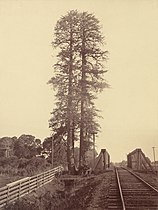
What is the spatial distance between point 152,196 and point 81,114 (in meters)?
11.8

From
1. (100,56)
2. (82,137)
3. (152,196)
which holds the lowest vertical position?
(152,196)

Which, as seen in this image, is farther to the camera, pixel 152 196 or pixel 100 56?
pixel 100 56

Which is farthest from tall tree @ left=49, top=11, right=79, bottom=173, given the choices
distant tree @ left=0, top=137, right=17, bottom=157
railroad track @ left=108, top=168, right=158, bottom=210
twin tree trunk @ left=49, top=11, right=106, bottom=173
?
distant tree @ left=0, top=137, right=17, bottom=157

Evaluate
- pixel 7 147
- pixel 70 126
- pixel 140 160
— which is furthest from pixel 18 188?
pixel 7 147

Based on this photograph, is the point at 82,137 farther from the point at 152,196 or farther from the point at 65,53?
the point at 152,196

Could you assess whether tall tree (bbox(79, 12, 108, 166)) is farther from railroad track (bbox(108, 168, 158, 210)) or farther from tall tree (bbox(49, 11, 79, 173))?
railroad track (bbox(108, 168, 158, 210))

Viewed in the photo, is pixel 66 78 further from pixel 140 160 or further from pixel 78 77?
pixel 140 160

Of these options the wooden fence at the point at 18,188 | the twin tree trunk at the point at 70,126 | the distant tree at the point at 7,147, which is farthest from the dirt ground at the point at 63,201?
the distant tree at the point at 7,147

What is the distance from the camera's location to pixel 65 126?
925 inches

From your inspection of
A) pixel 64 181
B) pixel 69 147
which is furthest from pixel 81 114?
pixel 64 181

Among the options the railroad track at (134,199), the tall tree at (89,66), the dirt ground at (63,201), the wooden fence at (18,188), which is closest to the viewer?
the railroad track at (134,199)

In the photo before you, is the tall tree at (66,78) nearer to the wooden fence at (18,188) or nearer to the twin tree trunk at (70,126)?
the twin tree trunk at (70,126)

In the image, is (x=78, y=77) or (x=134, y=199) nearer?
(x=134, y=199)

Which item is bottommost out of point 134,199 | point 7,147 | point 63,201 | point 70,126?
point 63,201
